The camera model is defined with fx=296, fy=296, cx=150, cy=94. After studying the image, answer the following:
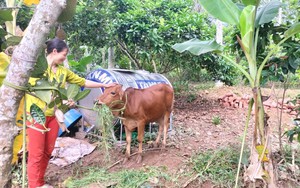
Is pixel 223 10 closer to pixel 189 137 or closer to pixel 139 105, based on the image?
pixel 139 105

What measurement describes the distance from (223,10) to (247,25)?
1.18 feet

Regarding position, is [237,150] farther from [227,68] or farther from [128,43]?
[227,68]

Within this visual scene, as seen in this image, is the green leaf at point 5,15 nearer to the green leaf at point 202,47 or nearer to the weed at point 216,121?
the green leaf at point 202,47

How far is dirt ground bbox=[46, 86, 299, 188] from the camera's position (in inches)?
136

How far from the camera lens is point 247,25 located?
2.50 metres

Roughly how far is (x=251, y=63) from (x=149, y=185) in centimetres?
151

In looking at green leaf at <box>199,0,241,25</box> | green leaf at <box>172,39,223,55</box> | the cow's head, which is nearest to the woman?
the cow's head

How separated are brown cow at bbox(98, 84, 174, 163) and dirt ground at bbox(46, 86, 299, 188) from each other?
0.24 m

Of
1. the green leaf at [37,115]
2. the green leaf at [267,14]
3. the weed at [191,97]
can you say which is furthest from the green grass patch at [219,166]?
the weed at [191,97]

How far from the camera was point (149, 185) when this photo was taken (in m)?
2.93

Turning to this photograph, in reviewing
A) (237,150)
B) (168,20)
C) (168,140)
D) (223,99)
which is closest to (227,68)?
(223,99)

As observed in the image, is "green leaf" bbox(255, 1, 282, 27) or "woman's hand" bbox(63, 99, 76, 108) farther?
"green leaf" bbox(255, 1, 282, 27)

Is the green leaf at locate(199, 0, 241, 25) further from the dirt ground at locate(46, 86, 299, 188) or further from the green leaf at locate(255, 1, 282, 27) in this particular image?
the dirt ground at locate(46, 86, 299, 188)

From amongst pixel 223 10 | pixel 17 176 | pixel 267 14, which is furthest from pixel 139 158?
pixel 267 14
